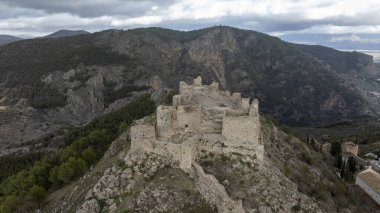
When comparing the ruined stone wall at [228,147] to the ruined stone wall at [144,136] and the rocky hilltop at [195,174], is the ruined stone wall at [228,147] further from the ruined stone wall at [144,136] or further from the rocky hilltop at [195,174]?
the ruined stone wall at [144,136]

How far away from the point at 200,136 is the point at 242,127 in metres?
5.20

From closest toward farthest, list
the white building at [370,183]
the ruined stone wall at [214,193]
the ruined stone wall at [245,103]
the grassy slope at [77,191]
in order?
the ruined stone wall at [214,193] < the grassy slope at [77,191] < the ruined stone wall at [245,103] < the white building at [370,183]

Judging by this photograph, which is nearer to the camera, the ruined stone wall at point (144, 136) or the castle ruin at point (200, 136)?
the castle ruin at point (200, 136)

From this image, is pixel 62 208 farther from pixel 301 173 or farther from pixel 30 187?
pixel 301 173

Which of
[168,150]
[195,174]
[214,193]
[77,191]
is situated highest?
[168,150]

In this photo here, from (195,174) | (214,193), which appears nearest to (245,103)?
(195,174)

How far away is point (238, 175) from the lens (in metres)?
48.8

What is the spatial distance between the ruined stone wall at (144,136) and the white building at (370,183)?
48442 millimetres

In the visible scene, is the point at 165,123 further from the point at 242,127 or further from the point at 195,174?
the point at 242,127

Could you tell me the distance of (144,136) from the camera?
51312mm

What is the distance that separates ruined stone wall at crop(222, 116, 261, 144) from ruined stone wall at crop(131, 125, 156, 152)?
29.0 feet

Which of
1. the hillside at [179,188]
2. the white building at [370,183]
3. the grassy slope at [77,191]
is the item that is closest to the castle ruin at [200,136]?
the hillside at [179,188]

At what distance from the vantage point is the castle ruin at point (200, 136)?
48812 mm

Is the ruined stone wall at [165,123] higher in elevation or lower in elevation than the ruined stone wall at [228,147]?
higher
